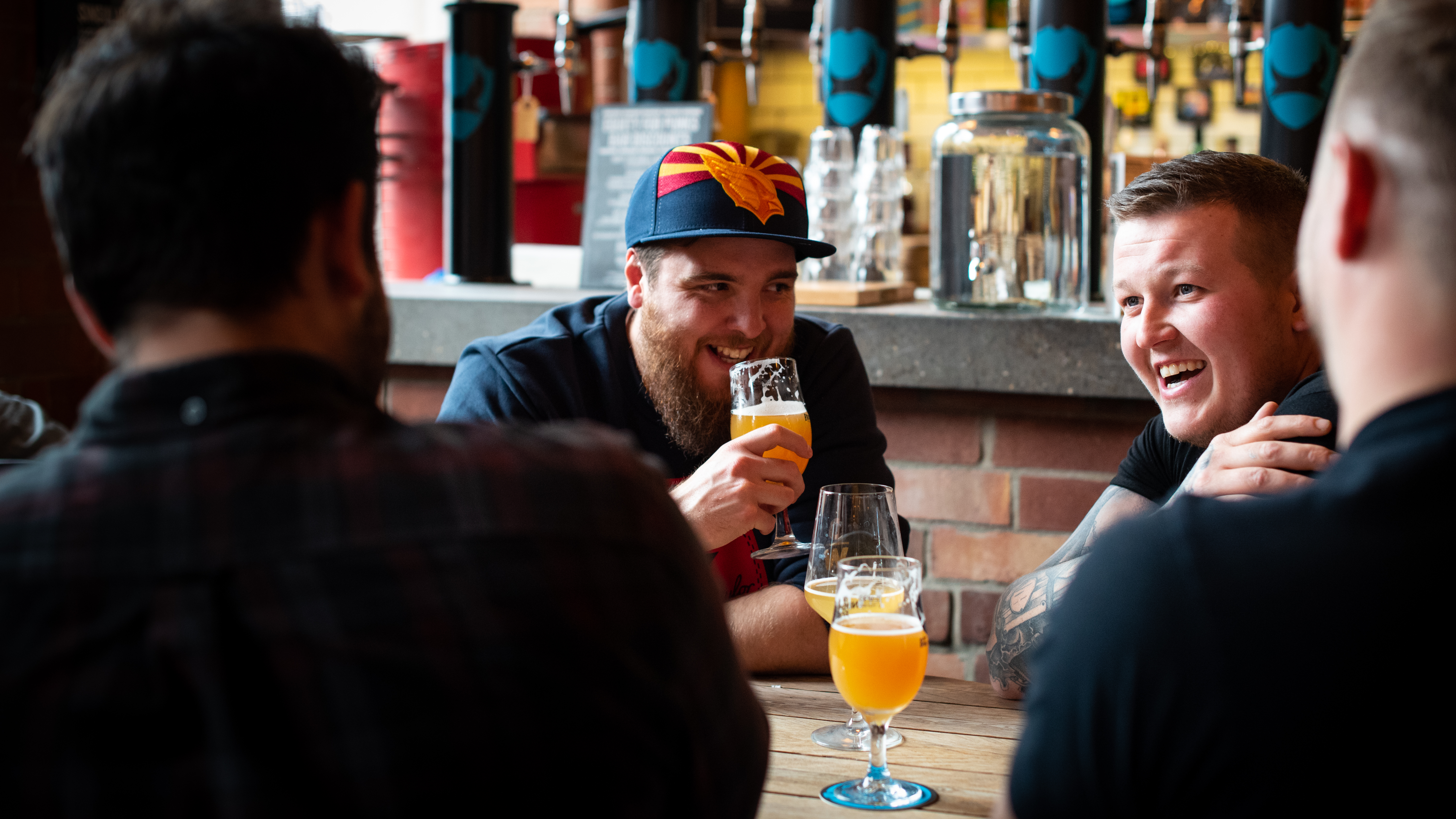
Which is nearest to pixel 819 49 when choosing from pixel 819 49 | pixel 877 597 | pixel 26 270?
pixel 819 49

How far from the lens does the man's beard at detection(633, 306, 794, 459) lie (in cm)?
182

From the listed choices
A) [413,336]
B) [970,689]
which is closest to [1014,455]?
[970,689]

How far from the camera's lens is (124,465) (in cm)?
66

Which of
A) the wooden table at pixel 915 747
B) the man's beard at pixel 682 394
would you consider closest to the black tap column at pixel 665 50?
the man's beard at pixel 682 394

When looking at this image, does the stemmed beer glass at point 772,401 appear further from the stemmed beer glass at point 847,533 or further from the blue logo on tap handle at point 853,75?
the blue logo on tap handle at point 853,75

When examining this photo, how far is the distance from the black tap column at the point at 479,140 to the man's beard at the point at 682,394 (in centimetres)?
89

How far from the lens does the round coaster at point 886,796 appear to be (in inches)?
41.0

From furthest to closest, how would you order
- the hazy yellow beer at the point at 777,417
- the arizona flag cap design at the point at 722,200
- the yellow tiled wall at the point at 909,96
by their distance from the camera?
the yellow tiled wall at the point at 909,96 → the arizona flag cap design at the point at 722,200 → the hazy yellow beer at the point at 777,417

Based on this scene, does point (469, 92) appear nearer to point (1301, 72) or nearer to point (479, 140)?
point (479, 140)

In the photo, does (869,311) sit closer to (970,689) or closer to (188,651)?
(970,689)

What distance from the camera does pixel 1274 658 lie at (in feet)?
2.04

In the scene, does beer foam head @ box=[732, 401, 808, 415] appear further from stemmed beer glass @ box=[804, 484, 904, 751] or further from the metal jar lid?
the metal jar lid

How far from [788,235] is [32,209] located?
84.7 inches

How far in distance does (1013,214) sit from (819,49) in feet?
1.88
